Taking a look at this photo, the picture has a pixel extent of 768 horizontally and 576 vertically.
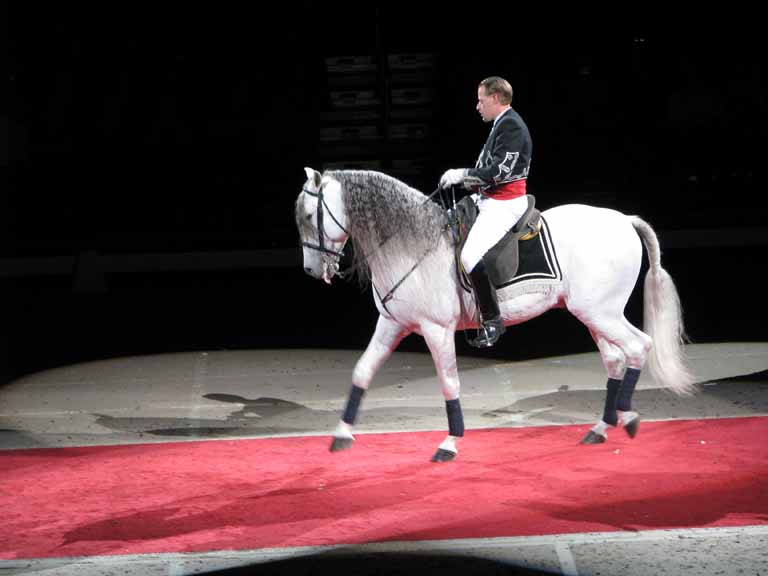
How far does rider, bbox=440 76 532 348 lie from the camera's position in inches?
246

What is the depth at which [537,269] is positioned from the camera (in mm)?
6523

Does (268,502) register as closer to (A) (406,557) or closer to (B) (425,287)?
(A) (406,557)

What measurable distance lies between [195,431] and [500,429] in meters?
2.03

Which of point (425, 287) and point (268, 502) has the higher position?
point (425, 287)

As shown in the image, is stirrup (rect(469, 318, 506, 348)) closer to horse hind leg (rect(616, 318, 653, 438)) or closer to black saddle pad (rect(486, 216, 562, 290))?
black saddle pad (rect(486, 216, 562, 290))

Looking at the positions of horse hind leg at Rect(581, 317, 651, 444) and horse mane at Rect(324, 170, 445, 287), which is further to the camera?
horse hind leg at Rect(581, 317, 651, 444)

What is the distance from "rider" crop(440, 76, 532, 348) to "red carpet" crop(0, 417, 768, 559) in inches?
35.8

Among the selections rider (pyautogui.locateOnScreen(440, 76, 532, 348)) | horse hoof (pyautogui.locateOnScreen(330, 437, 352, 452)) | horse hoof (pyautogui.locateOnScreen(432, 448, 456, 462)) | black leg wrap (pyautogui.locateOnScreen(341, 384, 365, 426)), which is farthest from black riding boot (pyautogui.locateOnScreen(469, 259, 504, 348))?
horse hoof (pyautogui.locateOnScreen(330, 437, 352, 452))

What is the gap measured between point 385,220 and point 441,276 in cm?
48

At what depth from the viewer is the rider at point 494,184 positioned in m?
6.24

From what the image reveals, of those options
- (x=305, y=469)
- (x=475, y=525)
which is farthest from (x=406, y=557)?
(x=305, y=469)

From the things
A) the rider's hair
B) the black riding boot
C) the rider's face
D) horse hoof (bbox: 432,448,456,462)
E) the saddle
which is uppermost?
the rider's hair

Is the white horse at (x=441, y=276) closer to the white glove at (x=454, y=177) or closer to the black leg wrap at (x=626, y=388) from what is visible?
the black leg wrap at (x=626, y=388)

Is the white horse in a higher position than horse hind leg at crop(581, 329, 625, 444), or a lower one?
higher
